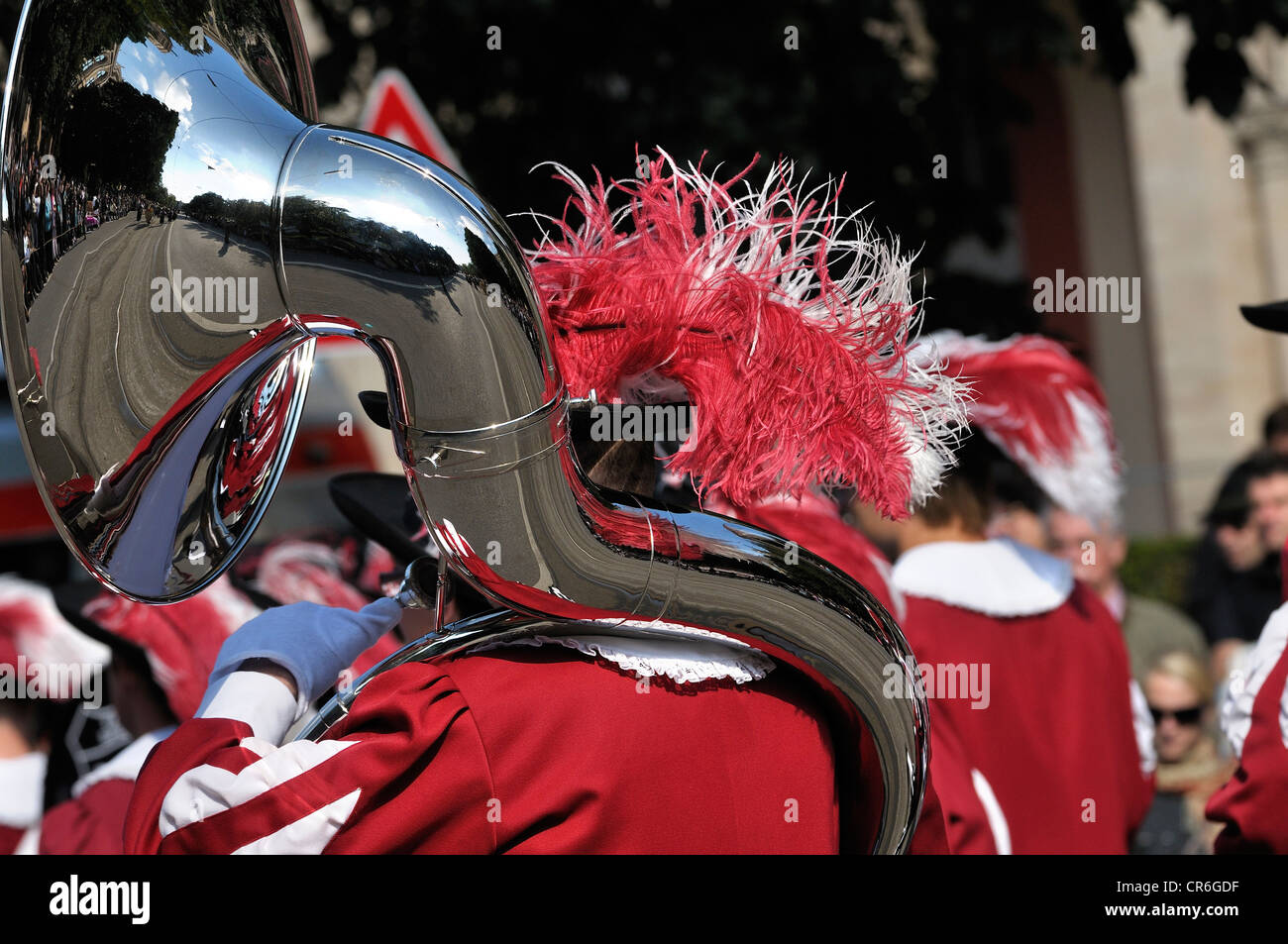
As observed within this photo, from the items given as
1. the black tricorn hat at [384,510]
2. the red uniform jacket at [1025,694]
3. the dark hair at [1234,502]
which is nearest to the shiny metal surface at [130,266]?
the black tricorn hat at [384,510]

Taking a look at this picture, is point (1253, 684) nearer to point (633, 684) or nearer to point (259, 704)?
point (633, 684)

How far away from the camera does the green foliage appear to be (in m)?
7.36

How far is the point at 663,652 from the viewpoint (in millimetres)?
1600

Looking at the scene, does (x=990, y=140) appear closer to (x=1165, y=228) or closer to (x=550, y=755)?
(x=550, y=755)

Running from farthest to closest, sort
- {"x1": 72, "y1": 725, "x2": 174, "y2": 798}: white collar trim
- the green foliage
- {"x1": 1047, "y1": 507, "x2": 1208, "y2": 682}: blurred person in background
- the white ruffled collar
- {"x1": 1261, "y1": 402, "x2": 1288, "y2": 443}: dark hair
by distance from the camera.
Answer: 1. the green foliage
2. {"x1": 1261, "y1": 402, "x2": 1288, "y2": 443}: dark hair
3. {"x1": 1047, "y1": 507, "x2": 1208, "y2": 682}: blurred person in background
4. {"x1": 72, "y1": 725, "x2": 174, "y2": 798}: white collar trim
5. the white ruffled collar

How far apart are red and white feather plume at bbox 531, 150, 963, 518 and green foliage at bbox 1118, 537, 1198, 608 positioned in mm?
5994

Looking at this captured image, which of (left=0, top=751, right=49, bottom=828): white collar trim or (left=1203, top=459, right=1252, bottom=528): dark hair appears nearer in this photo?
(left=0, top=751, right=49, bottom=828): white collar trim

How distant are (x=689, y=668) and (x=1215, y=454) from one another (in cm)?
885

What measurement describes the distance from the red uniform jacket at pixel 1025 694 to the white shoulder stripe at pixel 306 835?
5.63ft

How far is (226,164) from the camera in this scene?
52.2 inches

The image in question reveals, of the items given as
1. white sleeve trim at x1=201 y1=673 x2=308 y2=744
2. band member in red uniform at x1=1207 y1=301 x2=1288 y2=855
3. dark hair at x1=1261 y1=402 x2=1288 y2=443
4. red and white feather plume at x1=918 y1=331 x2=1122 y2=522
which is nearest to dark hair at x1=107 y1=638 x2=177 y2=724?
white sleeve trim at x1=201 y1=673 x2=308 y2=744

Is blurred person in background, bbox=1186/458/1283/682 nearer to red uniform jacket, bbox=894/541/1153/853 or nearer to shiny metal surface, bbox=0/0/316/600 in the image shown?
red uniform jacket, bbox=894/541/1153/853

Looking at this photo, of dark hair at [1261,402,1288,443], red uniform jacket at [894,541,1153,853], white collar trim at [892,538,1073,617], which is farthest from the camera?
dark hair at [1261,402,1288,443]

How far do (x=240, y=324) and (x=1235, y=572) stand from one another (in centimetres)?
523
